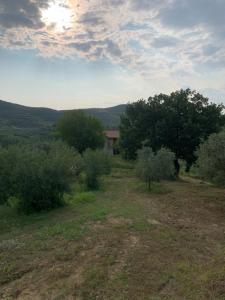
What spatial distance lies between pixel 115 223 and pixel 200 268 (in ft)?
15.2

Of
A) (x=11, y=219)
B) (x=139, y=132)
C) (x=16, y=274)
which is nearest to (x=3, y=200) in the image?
(x=11, y=219)

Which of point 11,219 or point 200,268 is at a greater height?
point 200,268

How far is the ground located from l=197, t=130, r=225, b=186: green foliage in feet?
5.46

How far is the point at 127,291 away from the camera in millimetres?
6926

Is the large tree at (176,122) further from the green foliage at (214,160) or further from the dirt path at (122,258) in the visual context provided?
the dirt path at (122,258)

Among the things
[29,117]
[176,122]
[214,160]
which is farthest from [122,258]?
[29,117]

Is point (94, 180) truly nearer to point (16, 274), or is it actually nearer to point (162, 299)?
point (16, 274)

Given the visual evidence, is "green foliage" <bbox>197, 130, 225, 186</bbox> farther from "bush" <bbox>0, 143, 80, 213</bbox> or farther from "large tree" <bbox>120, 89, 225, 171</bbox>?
"large tree" <bbox>120, 89, 225, 171</bbox>

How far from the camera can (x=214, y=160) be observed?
16.3m

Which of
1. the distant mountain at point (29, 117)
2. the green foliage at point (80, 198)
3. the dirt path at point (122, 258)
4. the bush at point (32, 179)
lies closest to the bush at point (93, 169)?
the green foliage at point (80, 198)

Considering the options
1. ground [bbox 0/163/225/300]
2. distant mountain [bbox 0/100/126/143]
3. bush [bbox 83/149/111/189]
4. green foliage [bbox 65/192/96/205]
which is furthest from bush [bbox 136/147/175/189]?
distant mountain [bbox 0/100/126/143]

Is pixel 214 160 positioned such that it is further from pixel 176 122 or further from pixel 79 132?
pixel 79 132

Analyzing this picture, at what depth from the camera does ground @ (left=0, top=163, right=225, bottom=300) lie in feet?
23.3

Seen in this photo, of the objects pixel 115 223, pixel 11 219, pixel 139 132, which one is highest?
pixel 139 132
